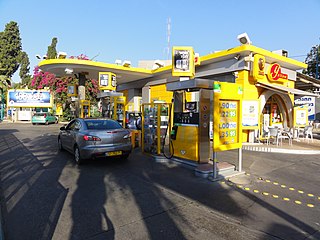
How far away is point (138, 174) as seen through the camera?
6020 mm

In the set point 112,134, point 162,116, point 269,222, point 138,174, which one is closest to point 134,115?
point 162,116

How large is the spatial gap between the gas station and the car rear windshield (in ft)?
4.85

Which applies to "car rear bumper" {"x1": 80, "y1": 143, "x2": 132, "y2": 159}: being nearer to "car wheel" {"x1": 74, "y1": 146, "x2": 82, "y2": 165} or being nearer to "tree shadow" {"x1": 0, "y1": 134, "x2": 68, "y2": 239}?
"car wheel" {"x1": 74, "y1": 146, "x2": 82, "y2": 165}

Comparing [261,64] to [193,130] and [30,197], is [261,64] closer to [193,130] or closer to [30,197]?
[193,130]

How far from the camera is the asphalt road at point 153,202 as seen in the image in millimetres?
3262

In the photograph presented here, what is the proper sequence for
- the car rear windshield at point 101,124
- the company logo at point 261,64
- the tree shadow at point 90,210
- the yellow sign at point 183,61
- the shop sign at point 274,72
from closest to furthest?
the tree shadow at point 90,210, the car rear windshield at point 101,124, the company logo at point 261,64, the yellow sign at point 183,61, the shop sign at point 274,72

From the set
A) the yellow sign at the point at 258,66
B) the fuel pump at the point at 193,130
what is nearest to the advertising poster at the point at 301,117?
the yellow sign at the point at 258,66

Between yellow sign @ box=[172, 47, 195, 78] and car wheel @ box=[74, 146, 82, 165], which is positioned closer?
car wheel @ box=[74, 146, 82, 165]

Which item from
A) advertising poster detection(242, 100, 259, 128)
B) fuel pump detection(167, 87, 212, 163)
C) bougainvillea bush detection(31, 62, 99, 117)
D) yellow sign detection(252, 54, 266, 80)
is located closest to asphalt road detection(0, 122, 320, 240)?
fuel pump detection(167, 87, 212, 163)

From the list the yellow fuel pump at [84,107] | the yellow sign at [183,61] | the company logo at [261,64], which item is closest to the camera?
the company logo at [261,64]

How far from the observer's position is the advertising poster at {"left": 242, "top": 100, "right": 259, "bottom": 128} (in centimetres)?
970

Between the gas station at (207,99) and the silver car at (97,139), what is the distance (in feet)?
4.87

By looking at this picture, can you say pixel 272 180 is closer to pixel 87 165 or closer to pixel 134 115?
pixel 87 165

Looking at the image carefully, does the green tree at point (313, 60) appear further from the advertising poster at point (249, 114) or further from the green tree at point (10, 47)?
the green tree at point (10, 47)
